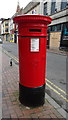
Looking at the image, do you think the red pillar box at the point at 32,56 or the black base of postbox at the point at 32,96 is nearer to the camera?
the red pillar box at the point at 32,56

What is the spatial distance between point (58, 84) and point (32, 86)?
2.33 meters

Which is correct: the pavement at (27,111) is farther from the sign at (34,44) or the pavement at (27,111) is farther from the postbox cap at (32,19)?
the postbox cap at (32,19)

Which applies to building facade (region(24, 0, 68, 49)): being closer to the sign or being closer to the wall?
the wall

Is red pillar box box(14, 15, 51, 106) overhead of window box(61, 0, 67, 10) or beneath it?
beneath

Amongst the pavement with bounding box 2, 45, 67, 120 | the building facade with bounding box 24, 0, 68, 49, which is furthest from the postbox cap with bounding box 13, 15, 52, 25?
the building facade with bounding box 24, 0, 68, 49

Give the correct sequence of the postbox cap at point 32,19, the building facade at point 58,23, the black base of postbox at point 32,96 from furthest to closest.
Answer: the building facade at point 58,23 < the black base of postbox at point 32,96 < the postbox cap at point 32,19

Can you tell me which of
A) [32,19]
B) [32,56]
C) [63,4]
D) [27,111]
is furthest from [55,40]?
[27,111]

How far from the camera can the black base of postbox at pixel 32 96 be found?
10.6 feet

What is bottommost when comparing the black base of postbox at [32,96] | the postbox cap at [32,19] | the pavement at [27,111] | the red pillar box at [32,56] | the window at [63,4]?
the pavement at [27,111]

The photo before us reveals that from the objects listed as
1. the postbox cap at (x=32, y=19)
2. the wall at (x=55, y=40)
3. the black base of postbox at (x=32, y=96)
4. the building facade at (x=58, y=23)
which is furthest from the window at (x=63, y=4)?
the black base of postbox at (x=32, y=96)

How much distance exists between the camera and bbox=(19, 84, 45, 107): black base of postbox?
10.6ft

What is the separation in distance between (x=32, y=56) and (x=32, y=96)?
991mm

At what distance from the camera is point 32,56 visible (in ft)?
10.1

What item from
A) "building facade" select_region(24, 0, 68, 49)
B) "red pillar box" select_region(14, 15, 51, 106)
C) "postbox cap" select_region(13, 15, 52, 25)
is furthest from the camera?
"building facade" select_region(24, 0, 68, 49)
